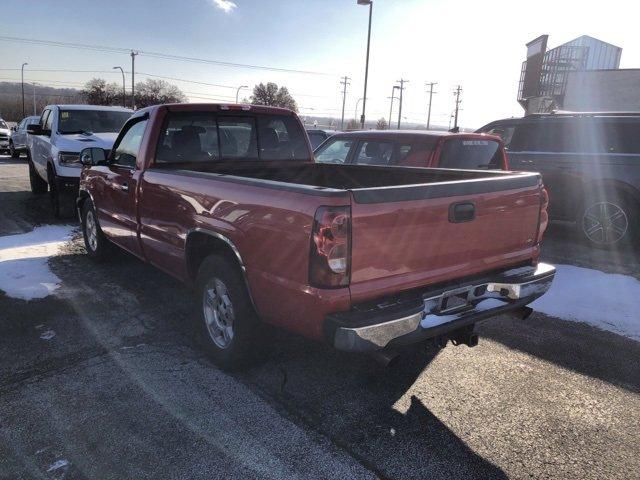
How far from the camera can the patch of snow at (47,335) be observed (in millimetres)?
3968

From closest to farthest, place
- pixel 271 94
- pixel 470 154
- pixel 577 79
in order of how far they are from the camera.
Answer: pixel 470 154
pixel 577 79
pixel 271 94

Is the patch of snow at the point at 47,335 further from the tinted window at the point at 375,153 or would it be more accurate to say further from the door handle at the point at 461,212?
the tinted window at the point at 375,153

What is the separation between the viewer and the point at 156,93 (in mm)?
89500

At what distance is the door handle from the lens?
114 inches

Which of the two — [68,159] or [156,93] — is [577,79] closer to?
[68,159]

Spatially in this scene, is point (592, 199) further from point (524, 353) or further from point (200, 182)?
point (200, 182)

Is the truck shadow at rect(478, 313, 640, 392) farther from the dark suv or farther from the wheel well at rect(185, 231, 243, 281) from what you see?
the dark suv

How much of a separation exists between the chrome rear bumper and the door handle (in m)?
0.42

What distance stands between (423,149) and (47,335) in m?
4.68

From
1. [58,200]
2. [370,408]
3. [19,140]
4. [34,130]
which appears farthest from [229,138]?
[19,140]

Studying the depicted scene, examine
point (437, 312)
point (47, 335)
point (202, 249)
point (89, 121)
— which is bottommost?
point (47, 335)

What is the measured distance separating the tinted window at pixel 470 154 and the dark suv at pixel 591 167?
168cm

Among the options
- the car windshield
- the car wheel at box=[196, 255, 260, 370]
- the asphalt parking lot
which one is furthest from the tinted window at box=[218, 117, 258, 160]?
the car windshield

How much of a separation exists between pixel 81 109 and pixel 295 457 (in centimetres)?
971
